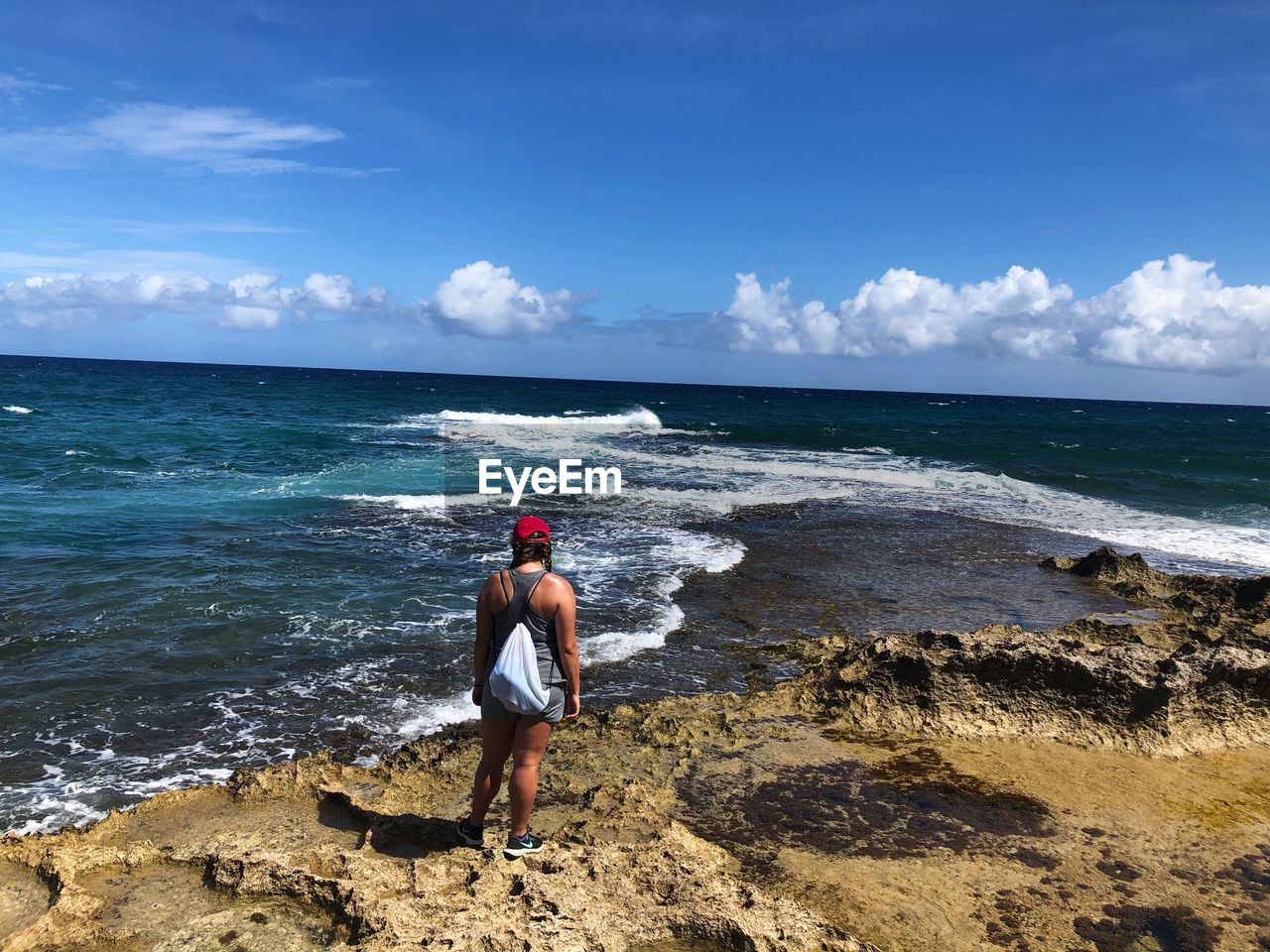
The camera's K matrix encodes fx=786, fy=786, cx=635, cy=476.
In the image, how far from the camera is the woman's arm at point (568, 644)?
147 inches

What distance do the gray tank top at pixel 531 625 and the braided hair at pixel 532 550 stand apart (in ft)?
0.19

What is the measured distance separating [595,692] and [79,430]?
28.9m

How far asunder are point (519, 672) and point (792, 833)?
185 centimetres

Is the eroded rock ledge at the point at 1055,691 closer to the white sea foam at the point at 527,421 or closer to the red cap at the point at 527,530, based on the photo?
the red cap at the point at 527,530

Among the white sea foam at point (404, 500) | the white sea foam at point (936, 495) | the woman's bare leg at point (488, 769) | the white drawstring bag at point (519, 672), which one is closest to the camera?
the white drawstring bag at point (519, 672)

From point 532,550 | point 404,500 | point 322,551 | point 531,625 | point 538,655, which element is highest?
point 532,550

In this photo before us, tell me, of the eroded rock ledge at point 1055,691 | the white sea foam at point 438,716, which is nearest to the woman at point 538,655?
the white sea foam at point 438,716

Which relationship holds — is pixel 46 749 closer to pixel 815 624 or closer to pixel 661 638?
pixel 661 638

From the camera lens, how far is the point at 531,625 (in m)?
3.77

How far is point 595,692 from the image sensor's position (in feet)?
21.9

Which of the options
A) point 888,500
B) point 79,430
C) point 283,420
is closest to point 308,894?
point 888,500

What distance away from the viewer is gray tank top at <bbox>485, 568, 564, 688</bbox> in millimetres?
3752

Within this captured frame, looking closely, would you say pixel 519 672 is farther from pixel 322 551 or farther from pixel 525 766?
pixel 322 551

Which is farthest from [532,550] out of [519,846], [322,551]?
[322,551]
